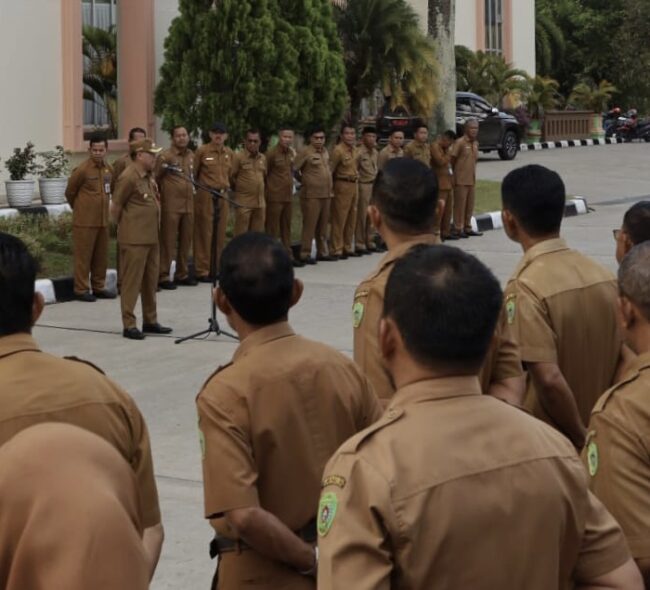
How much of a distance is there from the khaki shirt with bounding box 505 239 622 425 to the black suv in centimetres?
2313

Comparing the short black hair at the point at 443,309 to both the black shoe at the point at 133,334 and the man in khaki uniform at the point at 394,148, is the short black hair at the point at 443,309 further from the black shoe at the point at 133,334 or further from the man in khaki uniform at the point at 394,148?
the man in khaki uniform at the point at 394,148

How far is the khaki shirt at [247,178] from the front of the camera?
46.2 ft

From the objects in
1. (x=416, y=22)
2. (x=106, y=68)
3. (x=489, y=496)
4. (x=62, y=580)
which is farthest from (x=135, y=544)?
(x=416, y=22)

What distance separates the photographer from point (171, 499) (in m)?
6.28

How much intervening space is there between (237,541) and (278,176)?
11.9 meters

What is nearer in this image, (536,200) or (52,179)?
(536,200)

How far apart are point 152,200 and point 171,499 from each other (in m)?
4.96

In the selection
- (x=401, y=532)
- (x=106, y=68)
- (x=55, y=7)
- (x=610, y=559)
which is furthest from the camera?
(x=106, y=68)

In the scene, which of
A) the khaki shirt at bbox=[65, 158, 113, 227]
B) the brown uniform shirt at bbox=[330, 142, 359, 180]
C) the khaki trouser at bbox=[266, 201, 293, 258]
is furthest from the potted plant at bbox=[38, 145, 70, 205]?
the khaki shirt at bbox=[65, 158, 113, 227]

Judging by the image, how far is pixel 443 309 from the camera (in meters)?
2.36

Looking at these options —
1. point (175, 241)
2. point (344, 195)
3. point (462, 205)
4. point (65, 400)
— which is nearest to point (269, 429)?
point (65, 400)

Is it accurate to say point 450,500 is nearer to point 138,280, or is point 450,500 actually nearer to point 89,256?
point 138,280

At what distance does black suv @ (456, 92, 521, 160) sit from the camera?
27.4 m

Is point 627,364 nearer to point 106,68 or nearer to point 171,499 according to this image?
point 171,499
